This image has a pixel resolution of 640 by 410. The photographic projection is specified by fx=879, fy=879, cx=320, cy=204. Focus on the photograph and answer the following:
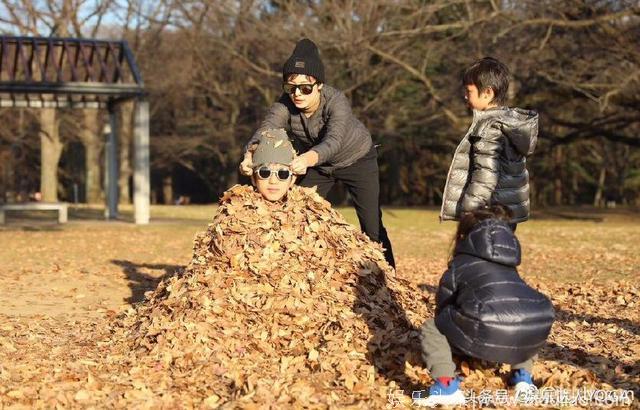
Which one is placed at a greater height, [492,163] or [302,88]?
[302,88]

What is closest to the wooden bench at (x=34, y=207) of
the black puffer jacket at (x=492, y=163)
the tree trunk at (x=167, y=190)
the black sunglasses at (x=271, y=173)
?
the black sunglasses at (x=271, y=173)

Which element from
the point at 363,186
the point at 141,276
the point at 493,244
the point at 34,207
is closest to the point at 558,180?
the point at 34,207

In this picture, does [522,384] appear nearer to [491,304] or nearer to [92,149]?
[491,304]

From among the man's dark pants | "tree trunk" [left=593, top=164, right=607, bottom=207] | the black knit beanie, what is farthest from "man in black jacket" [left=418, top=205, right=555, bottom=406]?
"tree trunk" [left=593, top=164, right=607, bottom=207]

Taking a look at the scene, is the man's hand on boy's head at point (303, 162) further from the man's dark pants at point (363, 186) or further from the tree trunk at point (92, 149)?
the tree trunk at point (92, 149)

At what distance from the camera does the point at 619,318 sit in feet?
24.0

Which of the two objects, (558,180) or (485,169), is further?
(558,180)

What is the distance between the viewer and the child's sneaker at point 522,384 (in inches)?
177

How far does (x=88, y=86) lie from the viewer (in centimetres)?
1977

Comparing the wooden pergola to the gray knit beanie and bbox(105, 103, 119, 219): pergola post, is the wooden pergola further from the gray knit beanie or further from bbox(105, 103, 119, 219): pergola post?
the gray knit beanie

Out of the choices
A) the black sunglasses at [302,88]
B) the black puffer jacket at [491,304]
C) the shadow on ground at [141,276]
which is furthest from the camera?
the shadow on ground at [141,276]

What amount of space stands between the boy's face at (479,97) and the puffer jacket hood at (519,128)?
0.41 feet

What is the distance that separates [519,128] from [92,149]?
3428cm

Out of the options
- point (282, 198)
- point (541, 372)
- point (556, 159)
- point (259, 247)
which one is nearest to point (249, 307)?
point (259, 247)
